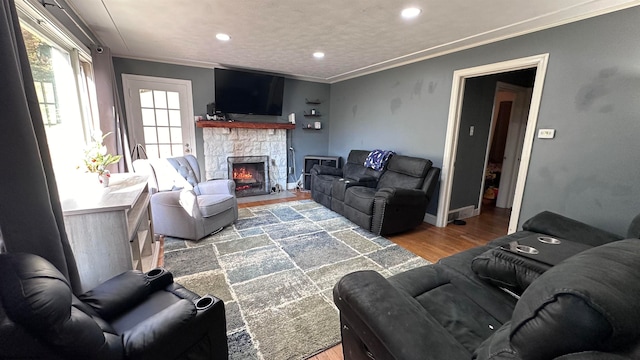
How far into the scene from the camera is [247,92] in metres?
4.72

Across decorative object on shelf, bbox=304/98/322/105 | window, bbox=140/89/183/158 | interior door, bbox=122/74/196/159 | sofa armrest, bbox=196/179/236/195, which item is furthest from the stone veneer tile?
sofa armrest, bbox=196/179/236/195

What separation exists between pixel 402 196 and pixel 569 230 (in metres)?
1.54

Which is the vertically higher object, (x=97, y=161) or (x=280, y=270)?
(x=97, y=161)

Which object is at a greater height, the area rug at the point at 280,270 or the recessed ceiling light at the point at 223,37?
the recessed ceiling light at the point at 223,37

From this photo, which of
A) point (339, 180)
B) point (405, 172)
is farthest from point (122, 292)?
point (405, 172)

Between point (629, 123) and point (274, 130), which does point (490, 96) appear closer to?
point (629, 123)

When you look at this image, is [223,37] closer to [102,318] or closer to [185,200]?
[185,200]

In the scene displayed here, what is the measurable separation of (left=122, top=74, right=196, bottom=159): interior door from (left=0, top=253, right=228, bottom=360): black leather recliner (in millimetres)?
3549

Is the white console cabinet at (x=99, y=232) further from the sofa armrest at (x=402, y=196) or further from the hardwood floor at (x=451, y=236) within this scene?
the hardwood floor at (x=451, y=236)

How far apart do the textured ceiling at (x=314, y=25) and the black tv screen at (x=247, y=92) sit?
0.60m

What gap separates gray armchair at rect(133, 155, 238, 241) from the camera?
2.88m

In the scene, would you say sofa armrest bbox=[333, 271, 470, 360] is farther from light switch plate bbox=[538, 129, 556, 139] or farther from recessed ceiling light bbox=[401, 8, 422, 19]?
light switch plate bbox=[538, 129, 556, 139]

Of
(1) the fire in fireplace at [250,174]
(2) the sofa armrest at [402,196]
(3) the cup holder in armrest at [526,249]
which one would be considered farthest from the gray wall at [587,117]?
(1) the fire in fireplace at [250,174]

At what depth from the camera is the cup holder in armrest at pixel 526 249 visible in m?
1.24
